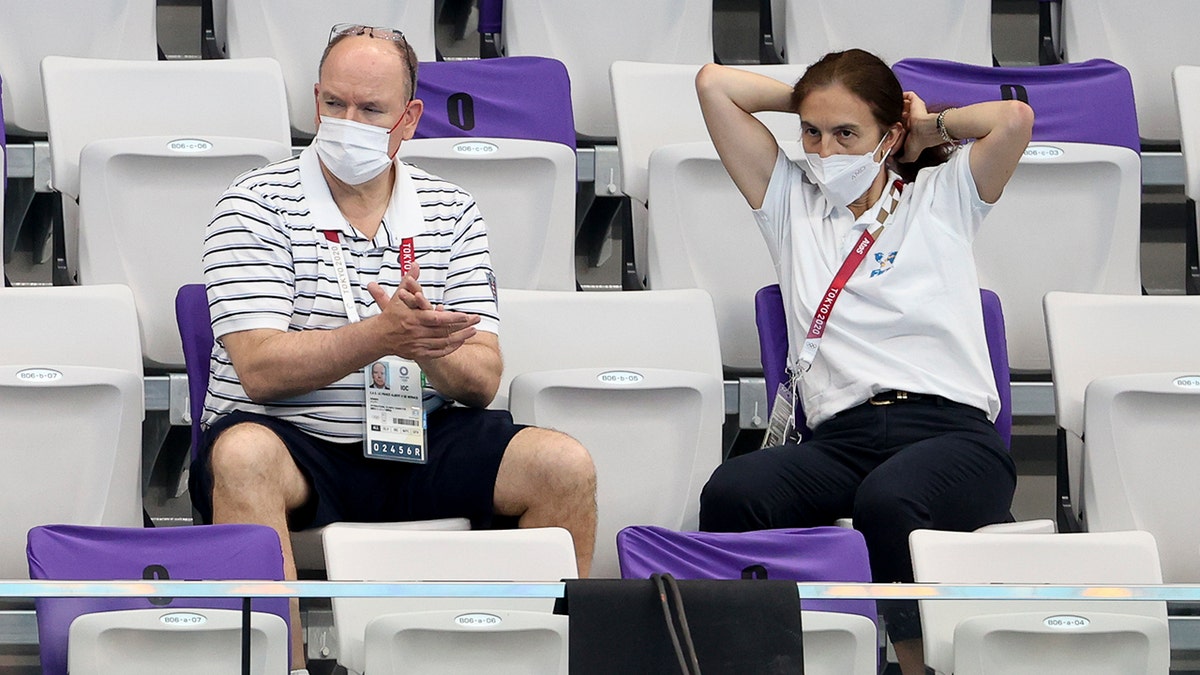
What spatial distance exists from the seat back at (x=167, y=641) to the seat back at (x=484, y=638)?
84 mm

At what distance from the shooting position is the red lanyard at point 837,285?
261cm

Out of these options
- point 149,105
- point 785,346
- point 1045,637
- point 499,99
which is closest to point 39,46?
point 149,105

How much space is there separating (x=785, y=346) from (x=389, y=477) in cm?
71

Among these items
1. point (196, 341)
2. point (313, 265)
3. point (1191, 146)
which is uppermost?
point (1191, 146)

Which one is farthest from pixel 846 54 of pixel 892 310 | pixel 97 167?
pixel 97 167

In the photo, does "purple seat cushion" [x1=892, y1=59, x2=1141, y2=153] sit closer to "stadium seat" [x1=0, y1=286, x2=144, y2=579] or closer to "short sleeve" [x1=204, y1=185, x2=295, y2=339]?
"short sleeve" [x1=204, y1=185, x2=295, y2=339]

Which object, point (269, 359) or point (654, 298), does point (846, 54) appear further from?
point (269, 359)

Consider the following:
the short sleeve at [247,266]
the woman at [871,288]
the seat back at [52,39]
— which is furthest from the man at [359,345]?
the seat back at [52,39]

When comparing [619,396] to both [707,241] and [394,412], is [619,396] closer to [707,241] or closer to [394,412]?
[394,412]

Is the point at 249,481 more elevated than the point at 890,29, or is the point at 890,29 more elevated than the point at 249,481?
the point at 890,29

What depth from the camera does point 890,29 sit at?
3871 millimetres

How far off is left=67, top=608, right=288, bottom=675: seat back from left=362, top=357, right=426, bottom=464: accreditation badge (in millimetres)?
996

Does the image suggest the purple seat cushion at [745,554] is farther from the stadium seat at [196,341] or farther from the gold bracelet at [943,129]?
the gold bracelet at [943,129]

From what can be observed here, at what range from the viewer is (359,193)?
250 centimetres
